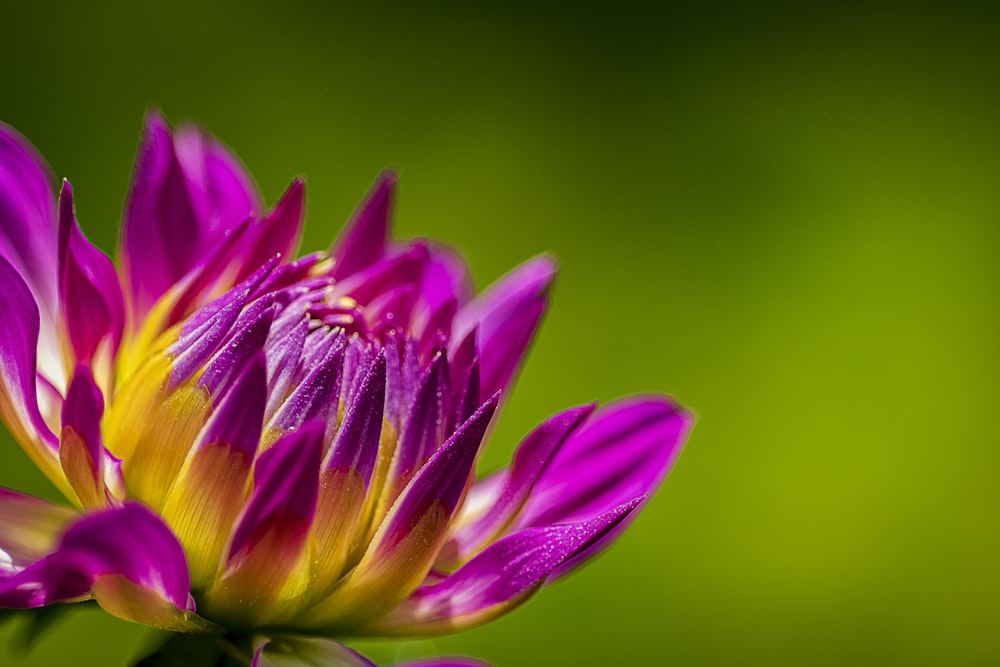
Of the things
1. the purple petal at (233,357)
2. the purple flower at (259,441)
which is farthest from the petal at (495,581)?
the purple petal at (233,357)

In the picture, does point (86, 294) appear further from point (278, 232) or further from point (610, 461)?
point (610, 461)

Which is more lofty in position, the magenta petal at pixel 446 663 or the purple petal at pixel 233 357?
the purple petal at pixel 233 357

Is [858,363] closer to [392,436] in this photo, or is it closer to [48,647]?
[48,647]

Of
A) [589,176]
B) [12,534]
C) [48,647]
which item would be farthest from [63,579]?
[589,176]

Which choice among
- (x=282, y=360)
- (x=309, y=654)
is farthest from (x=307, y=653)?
(x=282, y=360)

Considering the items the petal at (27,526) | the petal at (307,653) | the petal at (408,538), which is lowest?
the petal at (307,653)

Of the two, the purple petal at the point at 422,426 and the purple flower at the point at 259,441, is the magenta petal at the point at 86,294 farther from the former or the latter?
the purple petal at the point at 422,426

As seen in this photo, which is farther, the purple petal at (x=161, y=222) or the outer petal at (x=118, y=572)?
the purple petal at (x=161, y=222)
